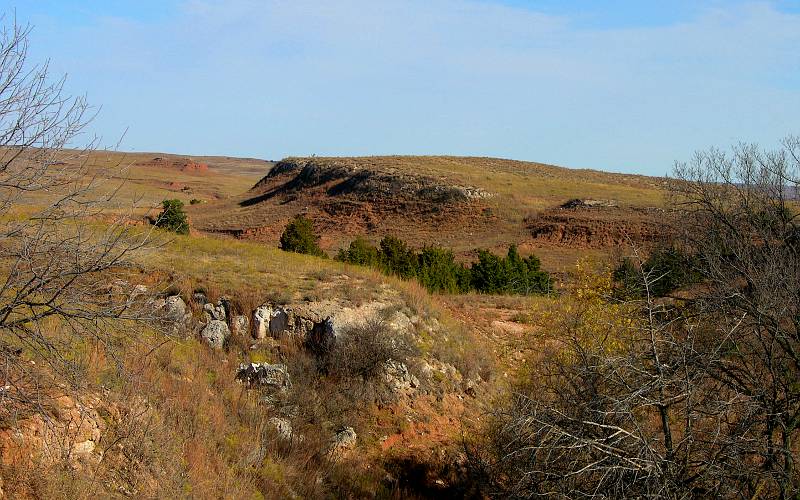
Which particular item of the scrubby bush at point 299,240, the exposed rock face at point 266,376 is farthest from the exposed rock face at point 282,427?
the scrubby bush at point 299,240

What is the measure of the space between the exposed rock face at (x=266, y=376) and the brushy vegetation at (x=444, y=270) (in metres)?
11.8

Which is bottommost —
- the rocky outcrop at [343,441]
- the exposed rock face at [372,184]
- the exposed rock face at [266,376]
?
the rocky outcrop at [343,441]

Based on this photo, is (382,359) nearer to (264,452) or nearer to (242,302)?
(242,302)

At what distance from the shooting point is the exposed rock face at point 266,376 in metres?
10.9

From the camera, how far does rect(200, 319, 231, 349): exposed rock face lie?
12000mm

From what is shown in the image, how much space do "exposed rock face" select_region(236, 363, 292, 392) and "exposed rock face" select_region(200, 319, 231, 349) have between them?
1011mm

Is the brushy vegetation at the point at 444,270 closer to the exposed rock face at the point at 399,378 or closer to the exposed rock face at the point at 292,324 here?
the exposed rock face at the point at 292,324

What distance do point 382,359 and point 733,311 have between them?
250 inches

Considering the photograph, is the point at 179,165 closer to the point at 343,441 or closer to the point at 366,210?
the point at 366,210

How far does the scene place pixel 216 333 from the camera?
1220 cm

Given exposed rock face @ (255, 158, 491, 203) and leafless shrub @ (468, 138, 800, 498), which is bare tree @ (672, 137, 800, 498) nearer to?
leafless shrub @ (468, 138, 800, 498)

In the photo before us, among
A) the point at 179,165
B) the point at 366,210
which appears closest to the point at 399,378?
the point at 366,210

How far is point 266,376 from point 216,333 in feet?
5.67

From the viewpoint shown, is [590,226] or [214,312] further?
[590,226]
